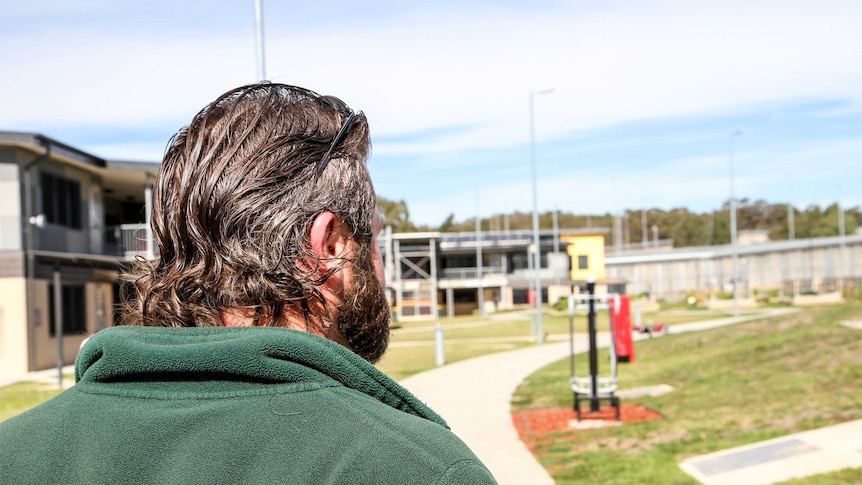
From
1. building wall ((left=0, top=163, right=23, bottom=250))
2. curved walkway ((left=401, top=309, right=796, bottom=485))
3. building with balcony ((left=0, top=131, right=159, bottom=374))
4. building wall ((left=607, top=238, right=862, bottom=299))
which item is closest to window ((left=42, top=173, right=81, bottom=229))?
building with balcony ((left=0, top=131, right=159, bottom=374))

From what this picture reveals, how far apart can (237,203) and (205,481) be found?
475 millimetres

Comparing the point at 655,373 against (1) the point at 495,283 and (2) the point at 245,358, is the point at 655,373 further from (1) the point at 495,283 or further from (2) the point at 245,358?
(1) the point at 495,283

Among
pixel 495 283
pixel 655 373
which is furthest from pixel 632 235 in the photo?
pixel 655 373

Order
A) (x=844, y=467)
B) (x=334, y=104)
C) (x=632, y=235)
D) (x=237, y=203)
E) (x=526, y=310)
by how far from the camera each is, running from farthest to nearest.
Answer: (x=632, y=235), (x=526, y=310), (x=844, y=467), (x=334, y=104), (x=237, y=203)

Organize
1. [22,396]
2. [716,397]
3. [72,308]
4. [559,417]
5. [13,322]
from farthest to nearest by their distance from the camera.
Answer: [72,308] < [13,322] < [22,396] < [716,397] < [559,417]

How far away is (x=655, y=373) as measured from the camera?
53.3 ft

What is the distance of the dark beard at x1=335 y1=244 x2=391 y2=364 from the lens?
4.88 ft

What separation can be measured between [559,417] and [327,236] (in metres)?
10.8

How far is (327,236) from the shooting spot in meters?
1.46

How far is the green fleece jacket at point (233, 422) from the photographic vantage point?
110cm

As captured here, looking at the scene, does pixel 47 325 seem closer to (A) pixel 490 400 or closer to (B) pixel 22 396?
(B) pixel 22 396

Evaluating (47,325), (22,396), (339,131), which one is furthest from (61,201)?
(339,131)

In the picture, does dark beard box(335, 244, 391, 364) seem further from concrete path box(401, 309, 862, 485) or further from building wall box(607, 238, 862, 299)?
building wall box(607, 238, 862, 299)

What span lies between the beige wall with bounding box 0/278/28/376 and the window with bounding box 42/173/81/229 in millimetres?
2682
